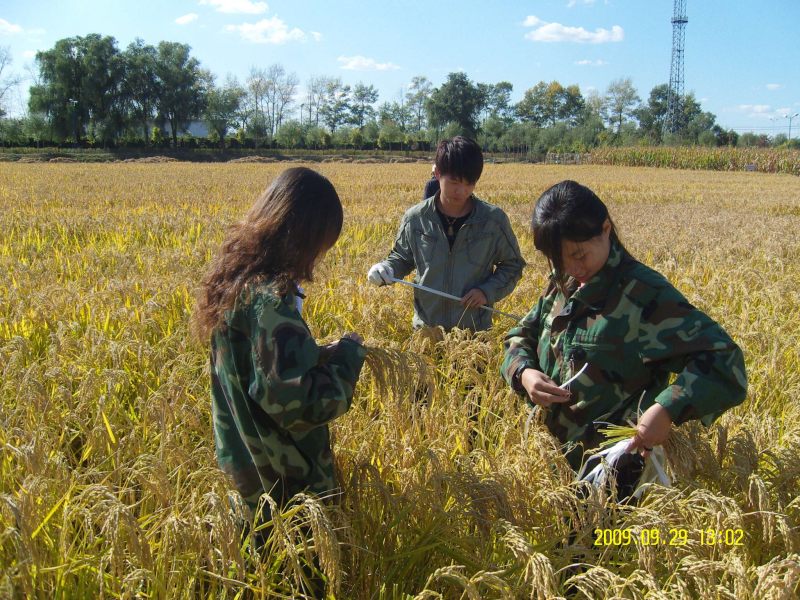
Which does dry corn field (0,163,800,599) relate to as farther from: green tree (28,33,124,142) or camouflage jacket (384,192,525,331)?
green tree (28,33,124,142)

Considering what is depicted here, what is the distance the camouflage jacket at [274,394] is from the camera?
1.63m

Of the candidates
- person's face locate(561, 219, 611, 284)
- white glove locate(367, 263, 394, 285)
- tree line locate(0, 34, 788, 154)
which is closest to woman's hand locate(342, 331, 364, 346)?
person's face locate(561, 219, 611, 284)

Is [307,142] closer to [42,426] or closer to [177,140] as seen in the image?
[177,140]

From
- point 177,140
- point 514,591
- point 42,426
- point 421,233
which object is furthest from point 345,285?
point 177,140

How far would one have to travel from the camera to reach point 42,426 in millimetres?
2416

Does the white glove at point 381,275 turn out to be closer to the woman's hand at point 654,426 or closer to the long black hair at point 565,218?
the long black hair at point 565,218

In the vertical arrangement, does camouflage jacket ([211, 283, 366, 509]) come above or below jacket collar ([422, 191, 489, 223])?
below

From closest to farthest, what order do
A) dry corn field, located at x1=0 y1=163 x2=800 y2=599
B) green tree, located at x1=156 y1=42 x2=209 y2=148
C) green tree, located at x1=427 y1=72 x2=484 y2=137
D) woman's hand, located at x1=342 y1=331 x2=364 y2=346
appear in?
dry corn field, located at x1=0 y1=163 x2=800 y2=599
woman's hand, located at x1=342 y1=331 x2=364 y2=346
green tree, located at x1=156 y1=42 x2=209 y2=148
green tree, located at x1=427 y1=72 x2=484 y2=137

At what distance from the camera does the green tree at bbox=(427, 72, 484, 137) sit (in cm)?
8631

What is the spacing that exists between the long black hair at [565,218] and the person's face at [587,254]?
0.02m

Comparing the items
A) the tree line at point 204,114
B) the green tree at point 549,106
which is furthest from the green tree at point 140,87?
the green tree at point 549,106

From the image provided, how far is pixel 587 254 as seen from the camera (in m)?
2.04

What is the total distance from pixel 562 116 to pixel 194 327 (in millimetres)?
120033
